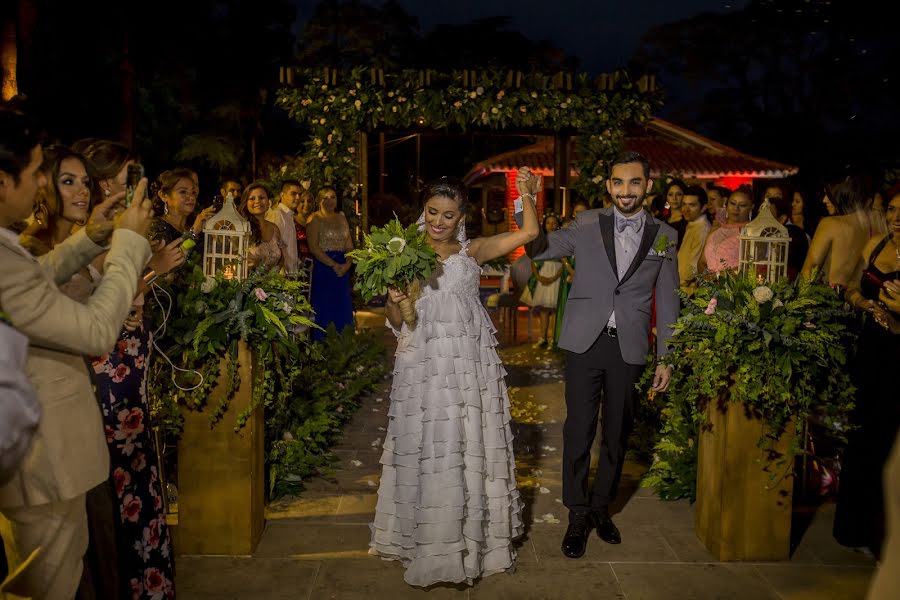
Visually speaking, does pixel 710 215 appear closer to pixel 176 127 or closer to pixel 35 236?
pixel 35 236

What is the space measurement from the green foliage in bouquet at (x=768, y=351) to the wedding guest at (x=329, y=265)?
621 centimetres

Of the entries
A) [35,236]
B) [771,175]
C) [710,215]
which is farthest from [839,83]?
[35,236]

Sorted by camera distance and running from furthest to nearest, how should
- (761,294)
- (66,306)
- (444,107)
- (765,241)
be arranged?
(444,107)
(765,241)
(761,294)
(66,306)

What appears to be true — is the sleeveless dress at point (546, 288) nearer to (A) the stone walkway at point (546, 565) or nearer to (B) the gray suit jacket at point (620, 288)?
(A) the stone walkway at point (546, 565)

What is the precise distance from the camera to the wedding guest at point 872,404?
4219mm

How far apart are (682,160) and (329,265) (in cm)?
1857

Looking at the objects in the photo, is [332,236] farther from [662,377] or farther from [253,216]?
[662,377]

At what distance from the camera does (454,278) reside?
402cm

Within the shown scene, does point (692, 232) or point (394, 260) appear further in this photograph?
point (692, 232)

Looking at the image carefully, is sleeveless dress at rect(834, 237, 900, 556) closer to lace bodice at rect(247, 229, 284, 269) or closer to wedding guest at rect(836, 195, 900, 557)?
wedding guest at rect(836, 195, 900, 557)

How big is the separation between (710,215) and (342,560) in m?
7.24

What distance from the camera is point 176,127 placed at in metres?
28.4

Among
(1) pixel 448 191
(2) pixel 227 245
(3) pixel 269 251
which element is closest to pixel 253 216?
(3) pixel 269 251

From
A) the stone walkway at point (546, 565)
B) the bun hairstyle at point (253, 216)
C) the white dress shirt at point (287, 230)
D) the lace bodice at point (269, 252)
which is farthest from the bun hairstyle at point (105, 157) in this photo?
the white dress shirt at point (287, 230)
